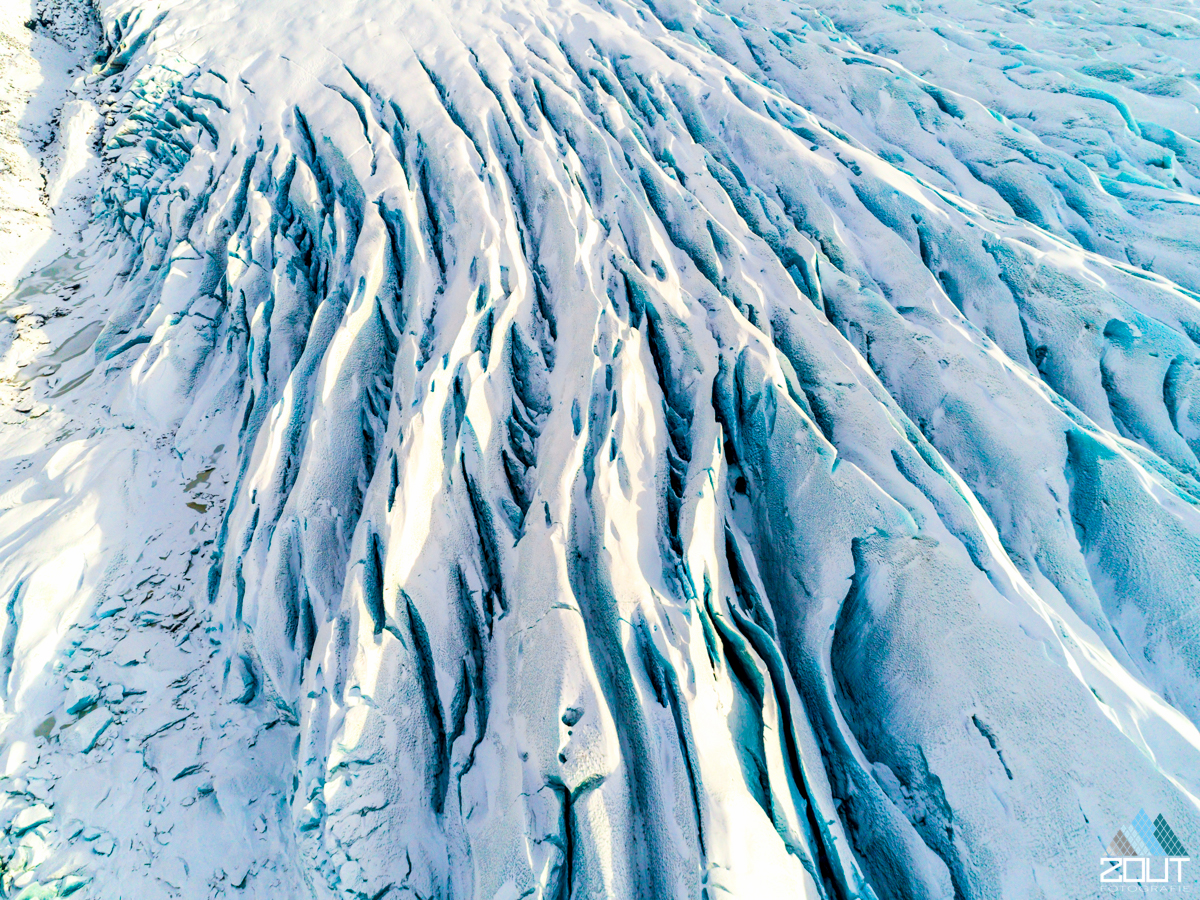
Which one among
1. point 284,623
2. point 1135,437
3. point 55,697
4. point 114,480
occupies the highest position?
point 114,480

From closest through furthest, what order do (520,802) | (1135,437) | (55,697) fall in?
(520,802)
(55,697)
(1135,437)

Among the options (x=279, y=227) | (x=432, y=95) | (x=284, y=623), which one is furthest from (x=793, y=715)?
(x=432, y=95)

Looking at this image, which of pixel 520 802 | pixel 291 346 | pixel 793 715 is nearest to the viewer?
pixel 520 802

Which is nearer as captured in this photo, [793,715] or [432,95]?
[793,715]

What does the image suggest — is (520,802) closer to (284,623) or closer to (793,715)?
(793,715)

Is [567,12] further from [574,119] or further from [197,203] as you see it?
[197,203]

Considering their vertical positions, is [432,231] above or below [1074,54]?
above
